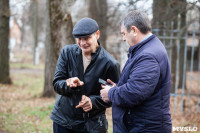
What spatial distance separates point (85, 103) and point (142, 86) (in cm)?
83

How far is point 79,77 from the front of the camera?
2.74 meters

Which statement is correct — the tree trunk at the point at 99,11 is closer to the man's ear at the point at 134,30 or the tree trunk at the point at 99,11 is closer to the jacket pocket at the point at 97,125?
the jacket pocket at the point at 97,125

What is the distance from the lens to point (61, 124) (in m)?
2.72

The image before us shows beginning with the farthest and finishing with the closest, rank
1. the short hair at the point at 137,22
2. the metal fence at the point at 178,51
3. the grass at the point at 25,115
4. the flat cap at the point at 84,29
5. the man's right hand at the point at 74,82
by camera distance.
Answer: the metal fence at the point at 178,51
the grass at the point at 25,115
the flat cap at the point at 84,29
the man's right hand at the point at 74,82
the short hair at the point at 137,22

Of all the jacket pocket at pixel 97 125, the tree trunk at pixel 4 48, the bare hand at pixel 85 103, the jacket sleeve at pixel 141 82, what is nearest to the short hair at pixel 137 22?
the jacket sleeve at pixel 141 82

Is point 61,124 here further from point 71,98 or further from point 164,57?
point 164,57

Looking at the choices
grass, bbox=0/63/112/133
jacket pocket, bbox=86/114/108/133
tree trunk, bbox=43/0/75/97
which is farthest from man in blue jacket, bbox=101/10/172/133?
tree trunk, bbox=43/0/75/97

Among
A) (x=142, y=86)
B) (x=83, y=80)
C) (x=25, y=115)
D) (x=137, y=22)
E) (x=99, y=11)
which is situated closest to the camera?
(x=142, y=86)

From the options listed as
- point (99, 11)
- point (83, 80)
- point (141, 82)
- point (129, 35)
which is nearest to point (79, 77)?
point (83, 80)

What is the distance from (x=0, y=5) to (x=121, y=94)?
10609 mm

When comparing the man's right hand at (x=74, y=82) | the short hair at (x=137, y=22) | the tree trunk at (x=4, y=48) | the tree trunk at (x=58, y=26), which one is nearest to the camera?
the short hair at (x=137, y=22)

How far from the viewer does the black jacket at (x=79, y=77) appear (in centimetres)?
272

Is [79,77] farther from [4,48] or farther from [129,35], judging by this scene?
[4,48]

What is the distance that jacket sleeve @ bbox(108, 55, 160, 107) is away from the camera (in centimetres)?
199
